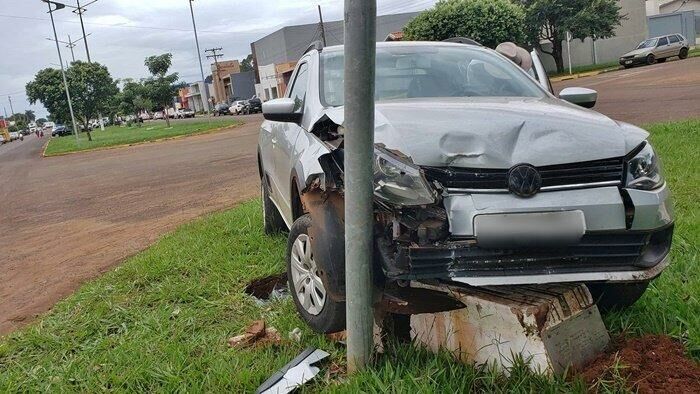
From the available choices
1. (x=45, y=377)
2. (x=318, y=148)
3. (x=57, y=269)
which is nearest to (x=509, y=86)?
(x=318, y=148)

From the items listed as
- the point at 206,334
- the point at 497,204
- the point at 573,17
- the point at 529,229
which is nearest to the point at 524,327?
the point at 529,229

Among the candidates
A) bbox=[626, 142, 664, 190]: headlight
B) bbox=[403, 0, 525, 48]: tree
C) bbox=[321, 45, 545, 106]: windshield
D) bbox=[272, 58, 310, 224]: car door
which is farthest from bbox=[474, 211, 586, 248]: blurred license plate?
bbox=[403, 0, 525, 48]: tree

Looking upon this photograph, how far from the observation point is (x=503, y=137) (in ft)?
8.60

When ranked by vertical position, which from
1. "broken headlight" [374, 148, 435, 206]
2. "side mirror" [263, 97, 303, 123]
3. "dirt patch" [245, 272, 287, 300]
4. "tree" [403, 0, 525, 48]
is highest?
"tree" [403, 0, 525, 48]

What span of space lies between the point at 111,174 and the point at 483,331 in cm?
1401

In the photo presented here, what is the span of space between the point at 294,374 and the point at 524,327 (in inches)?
42.6

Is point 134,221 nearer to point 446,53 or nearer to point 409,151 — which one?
point 446,53

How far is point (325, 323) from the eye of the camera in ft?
9.80

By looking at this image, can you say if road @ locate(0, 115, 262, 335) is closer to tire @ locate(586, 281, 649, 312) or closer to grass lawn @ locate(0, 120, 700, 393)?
grass lawn @ locate(0, 120, 700, 393)

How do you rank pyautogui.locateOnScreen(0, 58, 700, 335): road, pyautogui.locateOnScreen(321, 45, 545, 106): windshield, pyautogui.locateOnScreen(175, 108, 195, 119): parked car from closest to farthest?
pyautogui.locateOnScreen(321, 45, 545, 106): windshield, pyautogui.locateOnScreen(0, 58, 700, 335): road, pyautogui.locateOnScreen(175, 108, 195, 119): parked car

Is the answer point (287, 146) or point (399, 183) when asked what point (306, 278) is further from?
point (287, 146)

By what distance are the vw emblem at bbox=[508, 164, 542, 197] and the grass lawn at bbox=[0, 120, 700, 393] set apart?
2.50 feet

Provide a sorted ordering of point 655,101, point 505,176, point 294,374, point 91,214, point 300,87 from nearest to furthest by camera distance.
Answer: point 505,176 → point 294,374 → point 300,87 → point 91,214 → point 655,101

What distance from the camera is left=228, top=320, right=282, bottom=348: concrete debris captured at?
10.6 ft
